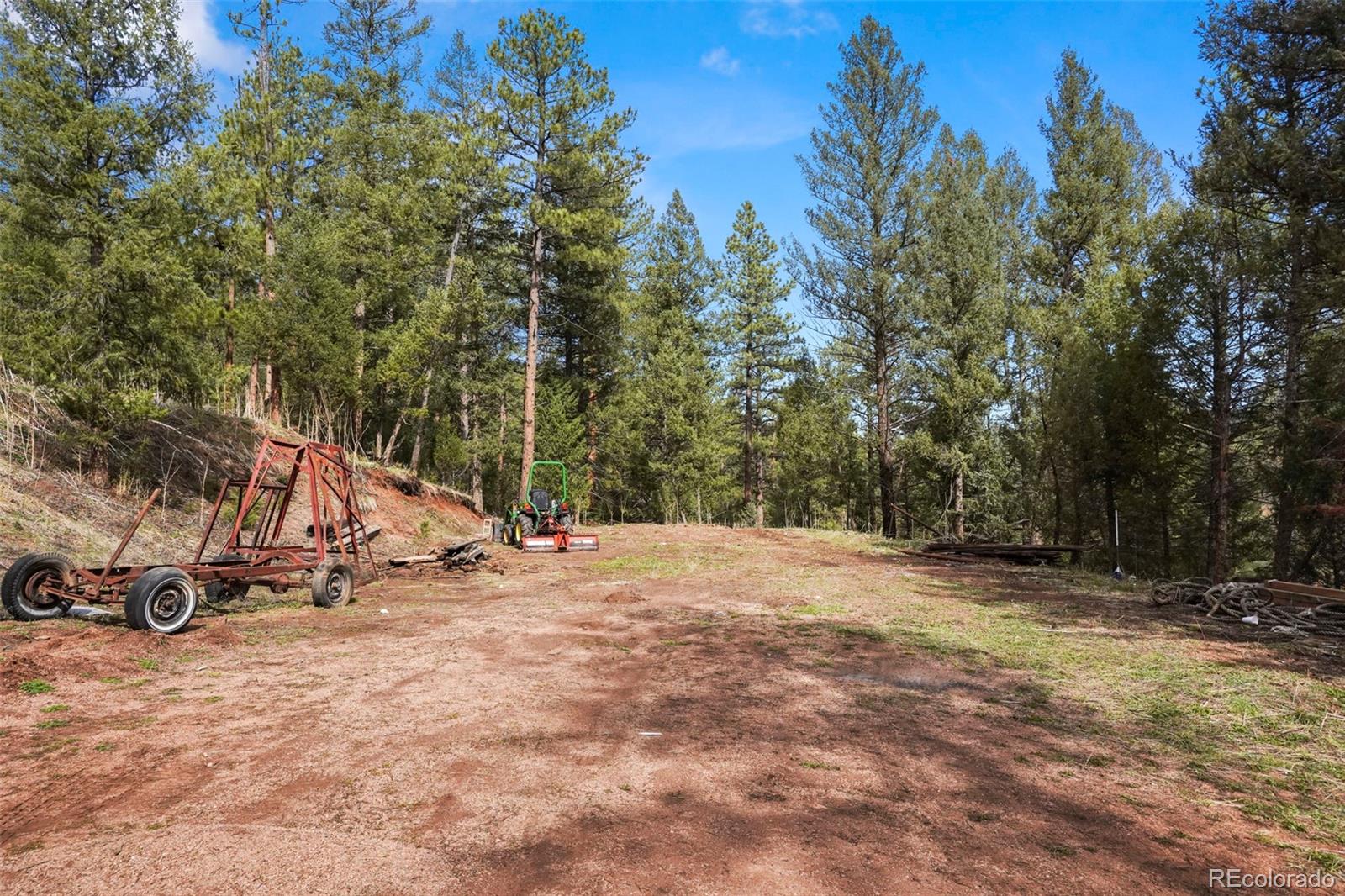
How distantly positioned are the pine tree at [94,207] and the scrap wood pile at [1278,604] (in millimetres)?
16836

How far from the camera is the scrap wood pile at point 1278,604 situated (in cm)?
754

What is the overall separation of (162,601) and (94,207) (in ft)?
25.6

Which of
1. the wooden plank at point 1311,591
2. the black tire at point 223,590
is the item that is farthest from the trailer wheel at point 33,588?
the wooden plank at point 1311,591

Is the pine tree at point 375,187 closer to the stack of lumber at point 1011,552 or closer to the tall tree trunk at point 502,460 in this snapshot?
the tall tree trunk at point 502,460

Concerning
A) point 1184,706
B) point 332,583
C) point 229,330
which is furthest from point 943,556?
point 229,330

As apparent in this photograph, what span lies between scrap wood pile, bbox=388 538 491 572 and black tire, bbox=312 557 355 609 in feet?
11.8

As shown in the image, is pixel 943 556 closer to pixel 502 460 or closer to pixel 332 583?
pixel 332 583

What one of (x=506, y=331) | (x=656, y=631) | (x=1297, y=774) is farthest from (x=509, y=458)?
(x=1297, y=774)

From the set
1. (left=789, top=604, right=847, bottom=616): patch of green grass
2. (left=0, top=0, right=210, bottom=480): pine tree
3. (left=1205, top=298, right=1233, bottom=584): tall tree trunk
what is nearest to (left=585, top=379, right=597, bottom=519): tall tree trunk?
(left=0, top=0, right=210, bottom=480): pine tree

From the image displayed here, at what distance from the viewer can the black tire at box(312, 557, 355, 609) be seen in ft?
29.7

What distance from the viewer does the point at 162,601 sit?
686cm

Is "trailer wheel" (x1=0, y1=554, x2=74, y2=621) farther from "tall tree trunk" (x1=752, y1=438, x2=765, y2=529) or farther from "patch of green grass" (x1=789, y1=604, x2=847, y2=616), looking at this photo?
"tall tree trunk" (x1=752, y1=438, x2=765, y2=529)

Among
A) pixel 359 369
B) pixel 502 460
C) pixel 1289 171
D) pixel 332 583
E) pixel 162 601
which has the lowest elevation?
pixel 332 583

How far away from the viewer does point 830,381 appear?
104 feet
